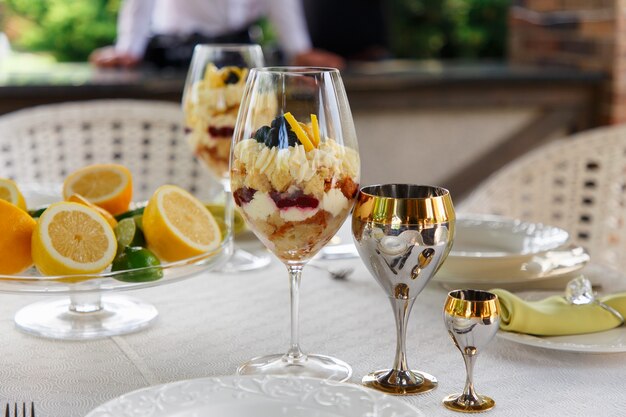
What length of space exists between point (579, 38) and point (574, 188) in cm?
182

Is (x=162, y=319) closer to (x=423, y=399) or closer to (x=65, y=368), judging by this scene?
(x=65, y=368)

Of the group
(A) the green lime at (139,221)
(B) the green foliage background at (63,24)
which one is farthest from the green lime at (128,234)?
(B) the green foliage background at (63,24)

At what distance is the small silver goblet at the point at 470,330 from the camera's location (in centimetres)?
81

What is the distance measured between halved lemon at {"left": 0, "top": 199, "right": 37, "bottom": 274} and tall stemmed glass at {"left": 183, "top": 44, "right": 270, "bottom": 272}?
1.18 feet

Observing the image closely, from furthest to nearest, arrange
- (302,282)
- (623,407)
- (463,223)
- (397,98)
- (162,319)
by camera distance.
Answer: (397,98) < (463,223) < (302,282) < (162,319) < (623,407)

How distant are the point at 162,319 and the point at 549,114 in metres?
2.51

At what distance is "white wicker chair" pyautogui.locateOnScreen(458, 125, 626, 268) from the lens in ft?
5.59

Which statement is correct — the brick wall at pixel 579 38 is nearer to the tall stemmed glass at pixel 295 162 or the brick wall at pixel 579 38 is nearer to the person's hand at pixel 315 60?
the person's hand at pixel 315 60

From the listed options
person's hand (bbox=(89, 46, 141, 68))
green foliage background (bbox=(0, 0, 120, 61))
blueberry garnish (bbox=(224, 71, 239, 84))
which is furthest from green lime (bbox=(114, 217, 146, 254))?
green foliage background (bbox=(0, 0, 120, 61))

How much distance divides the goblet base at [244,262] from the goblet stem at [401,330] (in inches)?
16.5

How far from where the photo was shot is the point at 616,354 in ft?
3.06

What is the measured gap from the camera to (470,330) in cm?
81

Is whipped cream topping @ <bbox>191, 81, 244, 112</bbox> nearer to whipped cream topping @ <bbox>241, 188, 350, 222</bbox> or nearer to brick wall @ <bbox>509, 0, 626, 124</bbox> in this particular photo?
whipped cream topping @ <bbox>241, 188, 350, 222</bbox>

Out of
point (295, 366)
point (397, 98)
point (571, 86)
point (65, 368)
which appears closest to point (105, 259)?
point (65, 368)
